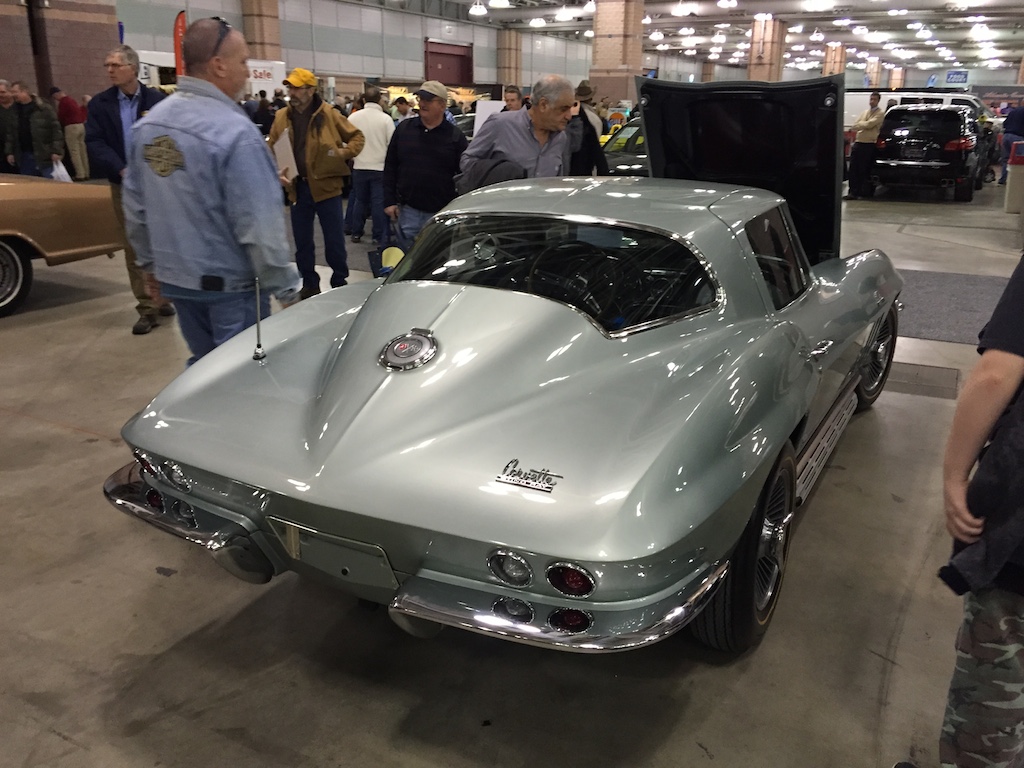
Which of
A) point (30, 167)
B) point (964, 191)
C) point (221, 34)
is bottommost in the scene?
point (964, 191)

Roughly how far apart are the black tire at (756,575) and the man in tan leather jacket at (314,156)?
14.9 ft

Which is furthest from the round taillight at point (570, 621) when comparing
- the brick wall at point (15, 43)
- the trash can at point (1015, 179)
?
the brick wall at point (15, 43)

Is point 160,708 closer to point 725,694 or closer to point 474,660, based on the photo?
point 474,660

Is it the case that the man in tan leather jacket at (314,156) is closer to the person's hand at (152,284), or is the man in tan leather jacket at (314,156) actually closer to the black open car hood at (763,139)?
the black open car hood at (763,139)

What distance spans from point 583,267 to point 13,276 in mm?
5760

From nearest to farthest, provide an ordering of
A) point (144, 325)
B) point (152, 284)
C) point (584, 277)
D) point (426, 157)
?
point (584, 277) → point (152, 284) → point (426, 157) → point (144, 325)

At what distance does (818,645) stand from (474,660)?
116 cm

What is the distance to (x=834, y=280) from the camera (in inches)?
147

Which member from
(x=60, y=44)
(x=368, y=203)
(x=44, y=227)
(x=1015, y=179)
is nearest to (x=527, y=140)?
(x=44, y=227)

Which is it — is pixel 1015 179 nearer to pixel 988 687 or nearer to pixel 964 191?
pixel 964 191

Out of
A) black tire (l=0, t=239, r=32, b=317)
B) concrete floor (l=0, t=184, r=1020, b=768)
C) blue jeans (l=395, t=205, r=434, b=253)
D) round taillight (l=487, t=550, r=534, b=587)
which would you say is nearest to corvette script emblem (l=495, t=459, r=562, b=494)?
round taillight (l=487, t=550, r=534, b=587)

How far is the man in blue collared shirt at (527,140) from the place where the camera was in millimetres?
4867

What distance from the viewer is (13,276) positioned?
21.5 ft

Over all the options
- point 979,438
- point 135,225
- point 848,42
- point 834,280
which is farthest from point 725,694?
point 848,42
